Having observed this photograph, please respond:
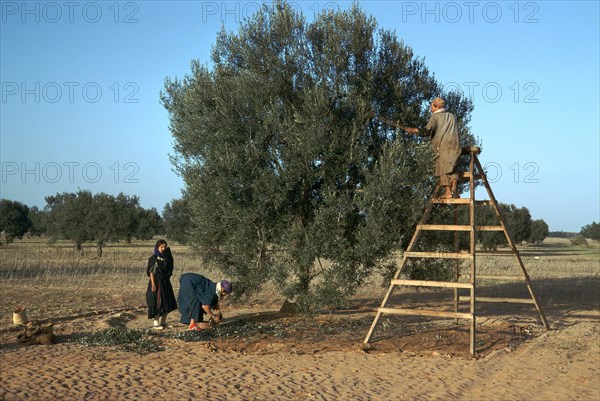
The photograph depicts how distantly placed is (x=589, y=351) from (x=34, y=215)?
261 ft

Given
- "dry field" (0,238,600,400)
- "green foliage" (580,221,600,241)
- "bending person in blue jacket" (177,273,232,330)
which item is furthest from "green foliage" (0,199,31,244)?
"green foliage" (580,221,600,241)

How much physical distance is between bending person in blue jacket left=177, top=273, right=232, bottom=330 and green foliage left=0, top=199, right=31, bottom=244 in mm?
42567

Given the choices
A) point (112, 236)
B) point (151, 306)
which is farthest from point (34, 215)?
point (151, 306)

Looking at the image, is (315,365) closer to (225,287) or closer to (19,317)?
(225,287)

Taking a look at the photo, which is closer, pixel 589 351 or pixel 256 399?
pixel 256 399

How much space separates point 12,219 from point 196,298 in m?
44.3

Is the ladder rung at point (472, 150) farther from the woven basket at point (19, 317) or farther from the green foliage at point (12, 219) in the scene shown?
the green foliage at point (12, 219)

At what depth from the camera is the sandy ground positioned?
8.95m

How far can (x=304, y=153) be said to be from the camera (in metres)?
13.3

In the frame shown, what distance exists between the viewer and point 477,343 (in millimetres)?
12789

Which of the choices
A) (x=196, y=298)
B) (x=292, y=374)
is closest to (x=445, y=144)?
(x=292, y=374)

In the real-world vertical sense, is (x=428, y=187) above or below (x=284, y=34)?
below

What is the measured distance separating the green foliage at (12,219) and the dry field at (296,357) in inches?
1384

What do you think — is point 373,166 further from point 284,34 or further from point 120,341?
point 120,341
